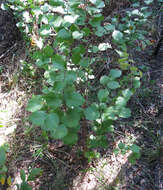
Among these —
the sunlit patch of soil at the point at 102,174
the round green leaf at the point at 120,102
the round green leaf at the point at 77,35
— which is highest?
the round green leaf at the point at 77,35

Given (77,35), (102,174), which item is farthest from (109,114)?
(102,174)

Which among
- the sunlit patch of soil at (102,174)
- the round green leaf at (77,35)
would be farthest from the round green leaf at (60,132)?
the sunlit patch of soil at (102,174)

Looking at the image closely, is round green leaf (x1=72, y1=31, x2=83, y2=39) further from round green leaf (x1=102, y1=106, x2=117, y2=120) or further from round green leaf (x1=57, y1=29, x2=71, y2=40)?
round green leaf (x1=102, y1=106, x2=117, y2=120)

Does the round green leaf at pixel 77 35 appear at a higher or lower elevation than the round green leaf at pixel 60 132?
higher

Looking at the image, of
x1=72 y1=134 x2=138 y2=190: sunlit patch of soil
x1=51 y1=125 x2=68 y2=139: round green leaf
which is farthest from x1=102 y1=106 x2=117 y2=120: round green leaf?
x1=72 y1=134 x2=138 y2=190: sunlit patch of soil

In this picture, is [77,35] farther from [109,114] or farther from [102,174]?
[102,174]

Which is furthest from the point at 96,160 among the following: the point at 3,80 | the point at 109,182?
the point at 3,80

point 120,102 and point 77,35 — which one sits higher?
point 77,35

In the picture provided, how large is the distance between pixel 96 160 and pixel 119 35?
1.12m

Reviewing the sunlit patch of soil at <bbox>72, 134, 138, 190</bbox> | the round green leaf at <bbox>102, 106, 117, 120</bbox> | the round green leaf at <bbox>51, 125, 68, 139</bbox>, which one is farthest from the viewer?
the sunlit patch of soil at <bbox>72, 134, 138, 190</bbox>

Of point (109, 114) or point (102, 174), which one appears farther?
point (102, 174)

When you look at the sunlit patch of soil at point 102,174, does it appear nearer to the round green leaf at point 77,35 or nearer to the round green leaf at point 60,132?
the round green leaf at point 60,132

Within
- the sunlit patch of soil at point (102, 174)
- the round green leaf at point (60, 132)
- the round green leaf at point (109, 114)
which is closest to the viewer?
the round green leaf at point (60, 132)

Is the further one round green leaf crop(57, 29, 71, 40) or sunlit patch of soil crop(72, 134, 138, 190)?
sunlit patch of soil crop(72, 134, 138, 190)
